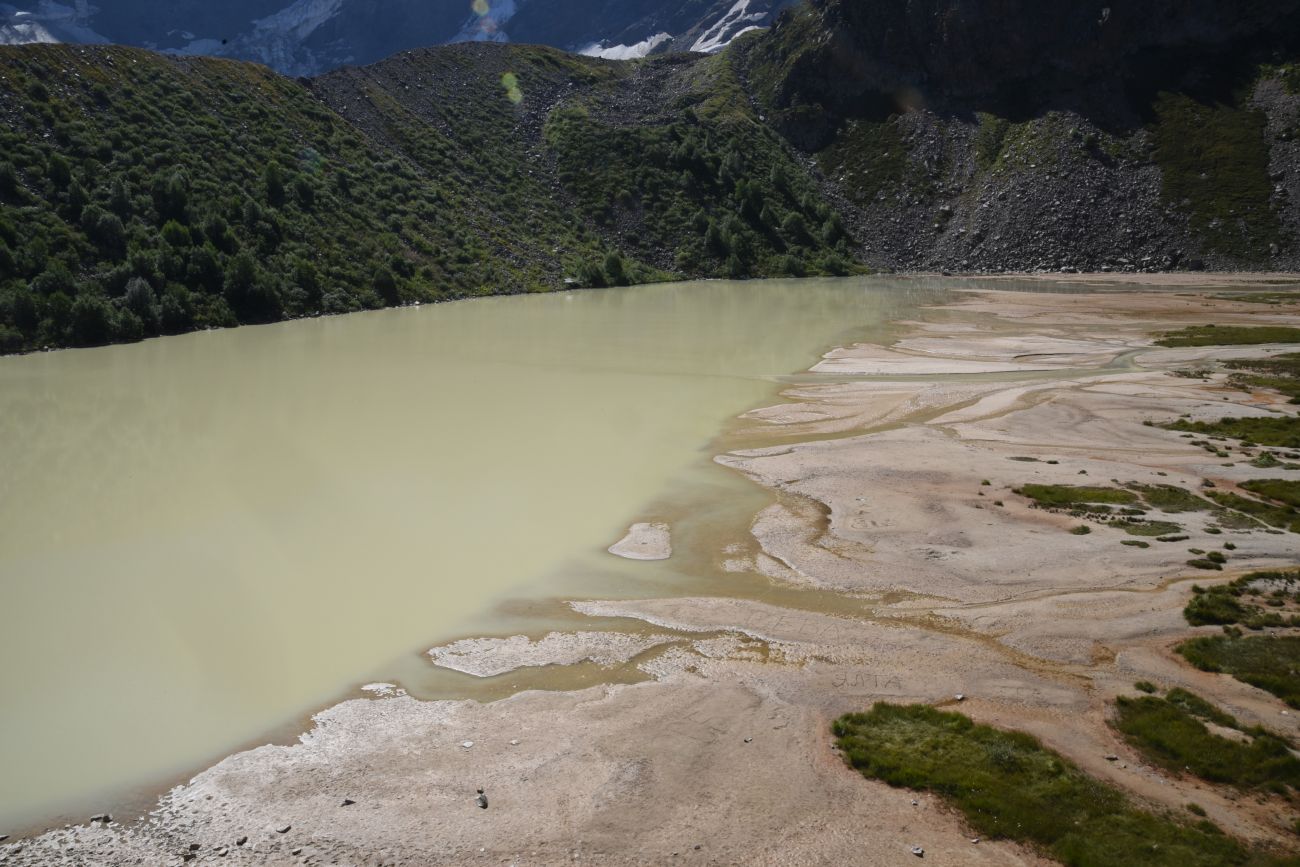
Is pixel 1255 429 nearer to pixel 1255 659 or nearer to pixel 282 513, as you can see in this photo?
pixel 1255 659

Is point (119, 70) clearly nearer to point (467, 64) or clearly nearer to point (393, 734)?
point (467, 64)

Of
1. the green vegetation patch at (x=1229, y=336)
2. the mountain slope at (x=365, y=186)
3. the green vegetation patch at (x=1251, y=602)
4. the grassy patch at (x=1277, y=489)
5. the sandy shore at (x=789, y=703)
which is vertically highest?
the mountain slope at (x=365, y=186)

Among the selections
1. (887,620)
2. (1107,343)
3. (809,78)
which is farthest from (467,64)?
(887,620)

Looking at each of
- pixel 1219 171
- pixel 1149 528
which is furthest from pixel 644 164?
pixel 1149 528

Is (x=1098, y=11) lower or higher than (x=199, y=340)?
higher

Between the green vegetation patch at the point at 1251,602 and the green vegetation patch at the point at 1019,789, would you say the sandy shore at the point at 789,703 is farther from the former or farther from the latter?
the green vegetation patch at the point at 1251,602

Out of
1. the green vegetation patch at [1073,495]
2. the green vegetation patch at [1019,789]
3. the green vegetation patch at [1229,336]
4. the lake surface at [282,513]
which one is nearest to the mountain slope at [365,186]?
the lake surface at [282,513]

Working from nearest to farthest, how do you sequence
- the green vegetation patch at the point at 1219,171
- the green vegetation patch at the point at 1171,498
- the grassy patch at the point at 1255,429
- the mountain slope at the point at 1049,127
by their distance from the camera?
the green vegetation patch at the point at 1171,498 → the grassy patch at the point at 1255,429 → the green vegetation patch at the point at 1219,171 → the mountain slope at the point at 1049,127
